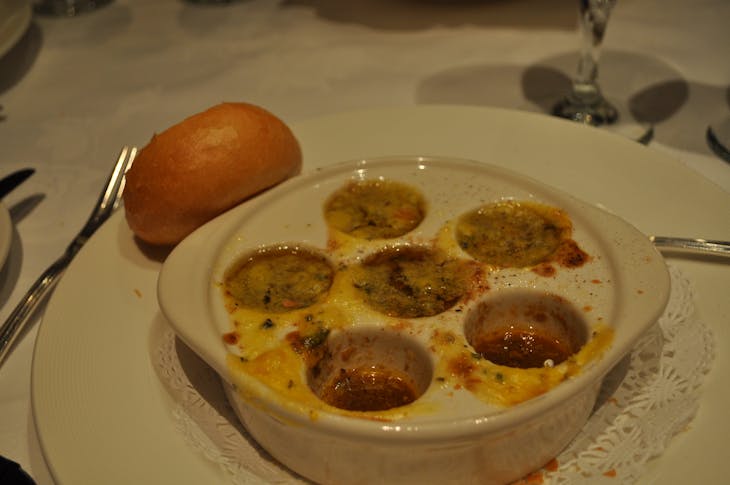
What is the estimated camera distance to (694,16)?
283 centimetres

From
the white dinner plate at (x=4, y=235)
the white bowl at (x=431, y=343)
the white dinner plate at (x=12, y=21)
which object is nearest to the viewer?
the white bowl at (x=431, y=343)

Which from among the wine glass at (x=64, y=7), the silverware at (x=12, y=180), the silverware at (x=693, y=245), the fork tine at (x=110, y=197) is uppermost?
the silverware at (x=693, y=245)

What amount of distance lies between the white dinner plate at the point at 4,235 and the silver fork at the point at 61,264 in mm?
98

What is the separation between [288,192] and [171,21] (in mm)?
1827

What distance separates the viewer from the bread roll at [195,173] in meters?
1.63

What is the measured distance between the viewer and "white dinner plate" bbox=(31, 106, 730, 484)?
4.04 feet

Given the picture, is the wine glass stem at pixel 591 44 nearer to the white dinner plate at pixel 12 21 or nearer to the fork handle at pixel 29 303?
the fork handle at pixel 29 303

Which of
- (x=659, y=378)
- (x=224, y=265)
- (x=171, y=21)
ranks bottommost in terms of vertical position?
(x=171, y=21)

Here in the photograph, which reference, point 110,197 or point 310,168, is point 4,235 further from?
point 310,168

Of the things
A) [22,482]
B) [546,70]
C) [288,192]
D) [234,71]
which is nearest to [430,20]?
[546,70]

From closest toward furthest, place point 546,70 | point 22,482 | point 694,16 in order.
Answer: point 22,482, point 546,70, point 694,16

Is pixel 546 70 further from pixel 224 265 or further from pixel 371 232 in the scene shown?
pixel 224 265

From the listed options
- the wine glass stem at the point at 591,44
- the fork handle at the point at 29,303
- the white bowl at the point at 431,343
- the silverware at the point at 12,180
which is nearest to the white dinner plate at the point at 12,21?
the silverware at the point at 12,180

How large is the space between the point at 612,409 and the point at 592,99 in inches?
52.1
